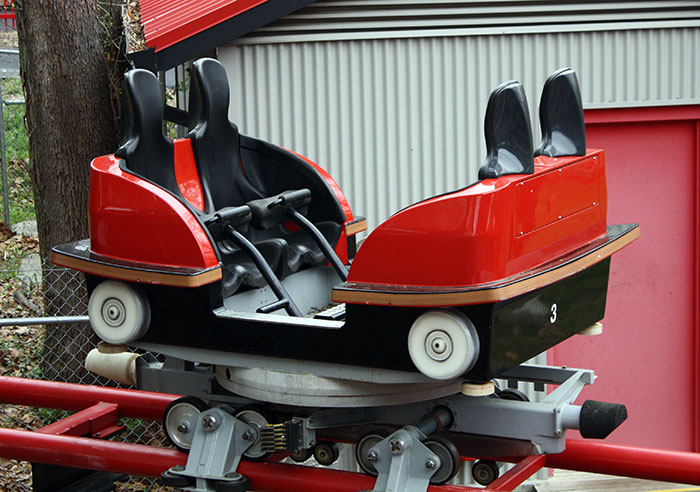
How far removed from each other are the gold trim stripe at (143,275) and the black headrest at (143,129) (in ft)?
1.29

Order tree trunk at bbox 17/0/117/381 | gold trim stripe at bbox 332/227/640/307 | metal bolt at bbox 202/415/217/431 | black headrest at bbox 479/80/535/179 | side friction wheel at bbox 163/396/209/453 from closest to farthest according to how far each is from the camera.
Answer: gold trim stripe at bbox 332/227/640/307 → black headrest at bbox 479/80/535/179 → metal bolt at bbox 202/415/217/431 → side friction wheel at bbox 163/396/209/453 → tree trunk at bbox 17/0/117/381

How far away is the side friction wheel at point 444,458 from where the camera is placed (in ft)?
10.2

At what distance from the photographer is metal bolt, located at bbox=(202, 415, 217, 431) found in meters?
3.28

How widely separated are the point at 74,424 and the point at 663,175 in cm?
454

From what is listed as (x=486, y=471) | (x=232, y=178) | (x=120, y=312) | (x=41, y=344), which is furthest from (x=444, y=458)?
(x=41, y=344)

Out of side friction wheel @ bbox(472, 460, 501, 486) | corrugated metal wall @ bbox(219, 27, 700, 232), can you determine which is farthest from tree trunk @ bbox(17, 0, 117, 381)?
side friction wheel @ bbox(472, 460, 501, 486)

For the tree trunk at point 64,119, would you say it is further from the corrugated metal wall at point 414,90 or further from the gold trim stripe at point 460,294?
the gold trim stripe at point 460,294

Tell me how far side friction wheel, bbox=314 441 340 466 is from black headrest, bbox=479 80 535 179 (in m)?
1.34

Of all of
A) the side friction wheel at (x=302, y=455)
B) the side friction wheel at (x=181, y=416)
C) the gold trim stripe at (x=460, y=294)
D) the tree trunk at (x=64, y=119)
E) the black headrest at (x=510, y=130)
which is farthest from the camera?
the tree trunk at (x=64, y=119)

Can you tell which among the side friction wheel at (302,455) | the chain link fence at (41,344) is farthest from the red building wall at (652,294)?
the side friction wheel at (302,455)

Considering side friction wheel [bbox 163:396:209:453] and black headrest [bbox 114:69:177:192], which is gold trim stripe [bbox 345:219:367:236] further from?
side friction wheel [bbox 163:396:209:453]

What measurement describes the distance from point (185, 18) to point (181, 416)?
9.70ft

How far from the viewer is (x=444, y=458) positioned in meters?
3.11

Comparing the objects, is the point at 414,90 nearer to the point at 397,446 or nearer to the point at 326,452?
the point at 326,452
